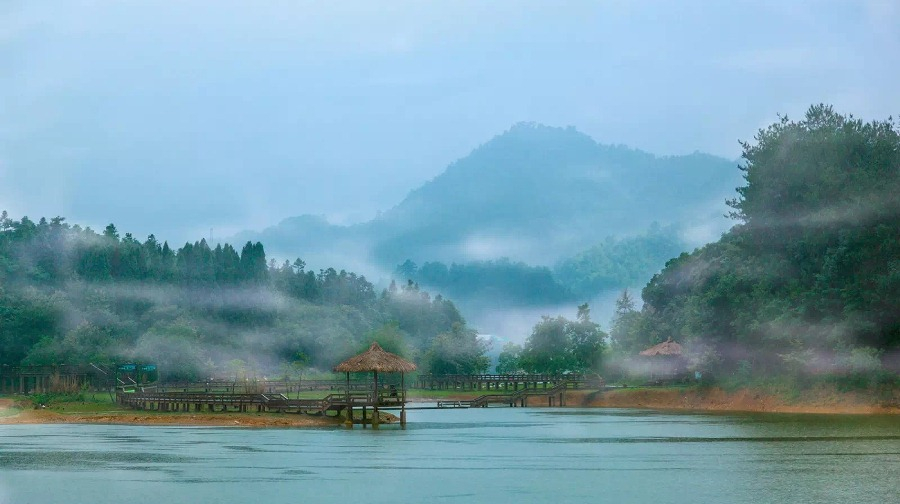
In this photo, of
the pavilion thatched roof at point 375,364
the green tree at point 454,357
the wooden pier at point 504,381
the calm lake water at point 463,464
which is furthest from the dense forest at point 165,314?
the pavilion thatched roof at point 375,364

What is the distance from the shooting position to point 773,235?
239ft

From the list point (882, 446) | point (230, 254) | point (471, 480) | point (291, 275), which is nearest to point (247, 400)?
point (471, 480)

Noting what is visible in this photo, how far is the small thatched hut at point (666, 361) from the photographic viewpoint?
3686 inches

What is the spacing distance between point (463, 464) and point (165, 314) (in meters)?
78.9

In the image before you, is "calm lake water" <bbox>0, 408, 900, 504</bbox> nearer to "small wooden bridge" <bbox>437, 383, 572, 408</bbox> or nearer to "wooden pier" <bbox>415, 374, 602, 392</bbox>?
"small wooden bridge" <bbox>437, 383, 572, 408</bbox>

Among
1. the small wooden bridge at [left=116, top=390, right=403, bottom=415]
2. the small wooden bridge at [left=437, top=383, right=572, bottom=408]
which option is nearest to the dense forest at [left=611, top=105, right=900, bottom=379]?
the small wooden bridge at [left=437, top=383, right=572, bottom=408]

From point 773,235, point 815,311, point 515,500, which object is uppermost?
point 773,235

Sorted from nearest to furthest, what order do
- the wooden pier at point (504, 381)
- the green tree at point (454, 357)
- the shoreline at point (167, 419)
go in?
the shoreline at point (167, 419)
the wooden pier at point (504, 381)
the green tree at point (454, 357)

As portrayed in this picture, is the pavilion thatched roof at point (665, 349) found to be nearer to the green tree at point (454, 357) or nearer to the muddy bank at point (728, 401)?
the muddy bank at point (728, 401)

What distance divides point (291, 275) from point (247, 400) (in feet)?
311

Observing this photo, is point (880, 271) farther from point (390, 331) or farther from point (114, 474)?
point (390, 331)

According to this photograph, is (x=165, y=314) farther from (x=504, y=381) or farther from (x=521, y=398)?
(x=521, y=398)

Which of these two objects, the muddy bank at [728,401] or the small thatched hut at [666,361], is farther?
the small thatched hut at [666,361]

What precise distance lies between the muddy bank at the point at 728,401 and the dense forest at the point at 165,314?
23280 millimetres
